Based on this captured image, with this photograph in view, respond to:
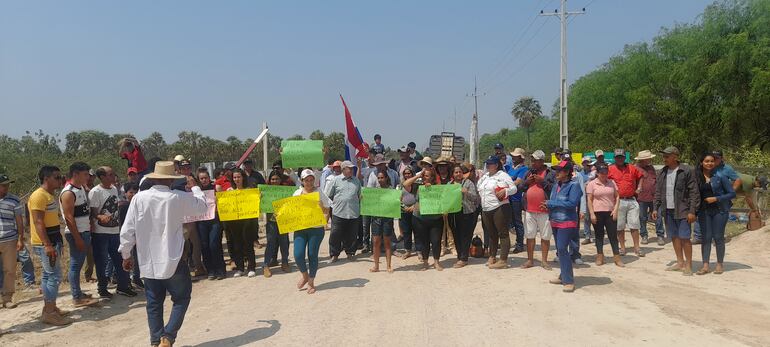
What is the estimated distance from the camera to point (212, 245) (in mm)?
7918

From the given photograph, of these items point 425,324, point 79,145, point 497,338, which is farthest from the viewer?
point 79,145

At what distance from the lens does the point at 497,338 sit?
15.9 feet

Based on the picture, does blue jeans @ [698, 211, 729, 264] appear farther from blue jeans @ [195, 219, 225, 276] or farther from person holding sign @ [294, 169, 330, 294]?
blue jeans @ [195, 219, 225, 276]

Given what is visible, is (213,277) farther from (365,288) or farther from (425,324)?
(425,324)

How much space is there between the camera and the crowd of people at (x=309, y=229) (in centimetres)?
484

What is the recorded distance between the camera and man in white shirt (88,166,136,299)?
6754 mm

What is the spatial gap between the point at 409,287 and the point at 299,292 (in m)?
1.60

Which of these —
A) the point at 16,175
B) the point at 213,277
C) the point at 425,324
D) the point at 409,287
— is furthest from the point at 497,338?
the point at 16,175

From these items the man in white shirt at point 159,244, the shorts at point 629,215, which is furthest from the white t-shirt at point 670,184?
the man in white shirt at point 159,244

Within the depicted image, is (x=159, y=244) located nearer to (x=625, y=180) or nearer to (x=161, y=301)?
(x=161, y=301)

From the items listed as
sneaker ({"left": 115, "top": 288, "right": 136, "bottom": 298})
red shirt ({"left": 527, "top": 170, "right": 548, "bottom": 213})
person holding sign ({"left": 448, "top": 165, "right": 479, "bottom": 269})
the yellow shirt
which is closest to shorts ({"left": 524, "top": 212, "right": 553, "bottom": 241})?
red shirt ({"left": 527, "top": 170, "right": 548, "bottom": 213})

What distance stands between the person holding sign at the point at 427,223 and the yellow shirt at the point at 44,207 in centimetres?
517

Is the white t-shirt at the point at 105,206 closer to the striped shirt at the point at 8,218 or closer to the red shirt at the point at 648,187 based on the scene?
the striped shirt at the point at 8,218

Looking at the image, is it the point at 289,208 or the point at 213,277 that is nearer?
the point at 289,208
